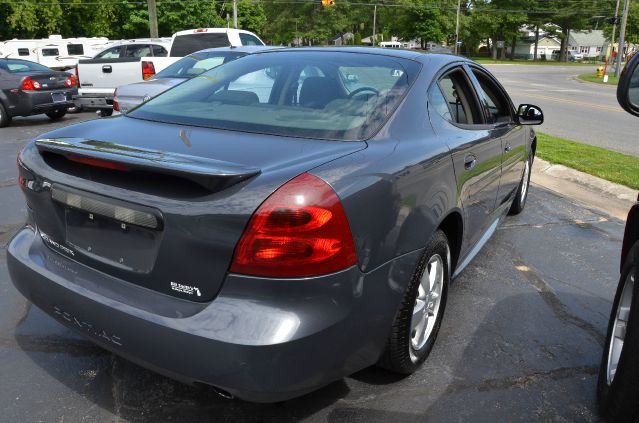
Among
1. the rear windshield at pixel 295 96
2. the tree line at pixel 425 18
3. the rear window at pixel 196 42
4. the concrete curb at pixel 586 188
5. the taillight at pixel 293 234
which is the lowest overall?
the concrete curb at pixel 586 188

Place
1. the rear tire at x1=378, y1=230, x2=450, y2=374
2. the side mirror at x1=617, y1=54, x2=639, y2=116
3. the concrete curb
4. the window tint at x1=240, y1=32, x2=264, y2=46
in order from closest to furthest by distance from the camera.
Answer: the side mirror at x1=617, y1=54, x2=639, y2=116 → the rear tire at x1=378, y1=230, x2=450, y2=374 → the concrete curb → the window tint at x1=240, y1=32, x2=264, y2=46

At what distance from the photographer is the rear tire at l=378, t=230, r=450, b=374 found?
8.16 feet

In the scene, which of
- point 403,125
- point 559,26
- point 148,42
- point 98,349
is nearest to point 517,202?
point 403,125

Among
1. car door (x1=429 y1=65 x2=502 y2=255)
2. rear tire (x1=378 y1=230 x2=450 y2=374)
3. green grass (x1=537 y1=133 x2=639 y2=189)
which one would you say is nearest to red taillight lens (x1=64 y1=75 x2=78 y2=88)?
green grass (x1=537 y1=133 x2=639 y2=189)

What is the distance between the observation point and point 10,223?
5156mm

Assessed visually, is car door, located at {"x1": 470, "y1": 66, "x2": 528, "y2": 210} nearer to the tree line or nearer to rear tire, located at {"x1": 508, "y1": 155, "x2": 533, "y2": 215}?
rear tire, located at {"x1": 508, "y1": 155, "x2": 533, "y2": 215}

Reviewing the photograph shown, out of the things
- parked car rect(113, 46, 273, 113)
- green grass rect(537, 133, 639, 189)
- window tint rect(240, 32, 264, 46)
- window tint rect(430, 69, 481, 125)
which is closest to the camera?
window tint rect(430, 69, 481, 125)

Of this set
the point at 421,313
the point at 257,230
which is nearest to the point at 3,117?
the point at 421,313

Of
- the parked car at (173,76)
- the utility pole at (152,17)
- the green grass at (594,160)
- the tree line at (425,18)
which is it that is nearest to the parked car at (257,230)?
the green grass at (594,160)

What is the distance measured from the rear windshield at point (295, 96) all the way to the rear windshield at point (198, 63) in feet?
20.6

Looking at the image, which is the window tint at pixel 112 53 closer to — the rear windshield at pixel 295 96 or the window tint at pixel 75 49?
the rear windshield at pixel 295 96

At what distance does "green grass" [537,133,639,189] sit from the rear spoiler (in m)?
6.11

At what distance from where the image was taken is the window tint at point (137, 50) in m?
13.8

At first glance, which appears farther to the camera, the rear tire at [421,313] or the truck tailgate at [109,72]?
the truck tailgate at [109,72]
